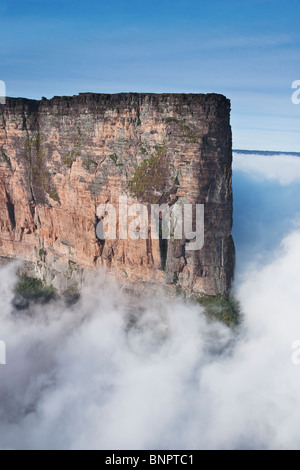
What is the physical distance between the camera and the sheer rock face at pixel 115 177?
2261cm

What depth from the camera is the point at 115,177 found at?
80.9 feet

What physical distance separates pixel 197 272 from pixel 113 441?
1065 centimetres

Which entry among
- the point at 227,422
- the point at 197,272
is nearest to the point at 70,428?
the point at 227,422

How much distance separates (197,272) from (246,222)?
13.7 m

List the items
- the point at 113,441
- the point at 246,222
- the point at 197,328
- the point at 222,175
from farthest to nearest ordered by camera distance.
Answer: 1. the point at 246,222
2. the point at 197,328
3. the point at 222,175
4. the point at 113,441

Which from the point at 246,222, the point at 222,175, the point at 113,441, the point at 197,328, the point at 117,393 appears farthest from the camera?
the point at 246,222

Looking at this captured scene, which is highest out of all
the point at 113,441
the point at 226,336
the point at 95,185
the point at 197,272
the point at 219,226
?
the point at 95,185

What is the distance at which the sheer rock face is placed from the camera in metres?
22.6

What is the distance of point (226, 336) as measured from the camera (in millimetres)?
24344

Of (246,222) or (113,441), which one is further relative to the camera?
(246,222)

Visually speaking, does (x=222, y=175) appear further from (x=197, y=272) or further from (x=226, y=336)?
(x=226, y=336)

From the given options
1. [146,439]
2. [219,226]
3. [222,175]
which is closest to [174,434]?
[146,439]

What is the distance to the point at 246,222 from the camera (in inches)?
1421

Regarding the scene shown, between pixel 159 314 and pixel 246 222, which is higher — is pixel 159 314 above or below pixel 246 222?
below
